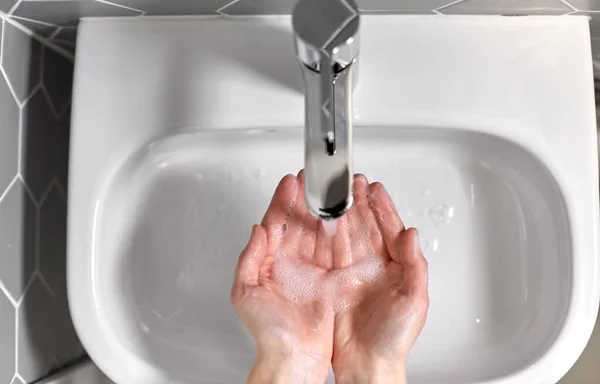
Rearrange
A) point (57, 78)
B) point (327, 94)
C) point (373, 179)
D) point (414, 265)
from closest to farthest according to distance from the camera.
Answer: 1. point (327, 94)
2. point (414, 265)
3. point (373, 179)
4. point (57, 78)

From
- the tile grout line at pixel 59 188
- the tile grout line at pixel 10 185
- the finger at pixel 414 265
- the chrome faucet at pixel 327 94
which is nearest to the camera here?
the chrome faucet at pixel 327 94

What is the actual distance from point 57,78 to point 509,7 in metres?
0.56

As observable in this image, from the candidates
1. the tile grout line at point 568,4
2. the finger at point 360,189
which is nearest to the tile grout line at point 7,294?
the finger at point 360,189

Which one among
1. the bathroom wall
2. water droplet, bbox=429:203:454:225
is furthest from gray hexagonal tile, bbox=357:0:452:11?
water droplet, bbox=429:203:454:225

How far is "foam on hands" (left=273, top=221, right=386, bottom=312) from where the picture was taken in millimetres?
647

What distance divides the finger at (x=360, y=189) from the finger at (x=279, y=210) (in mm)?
63

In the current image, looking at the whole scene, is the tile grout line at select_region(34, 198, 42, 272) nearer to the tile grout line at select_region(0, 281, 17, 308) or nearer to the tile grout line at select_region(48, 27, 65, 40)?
the tile grout line at select_region(0, 281, 17, 308)

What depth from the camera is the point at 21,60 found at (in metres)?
0.71

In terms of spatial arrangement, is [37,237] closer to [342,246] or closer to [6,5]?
[6,5]

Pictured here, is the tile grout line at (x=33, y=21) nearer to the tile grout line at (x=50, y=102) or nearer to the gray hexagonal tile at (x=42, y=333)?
the tile grout line at (x=50, y=102)

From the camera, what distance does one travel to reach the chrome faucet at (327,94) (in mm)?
458

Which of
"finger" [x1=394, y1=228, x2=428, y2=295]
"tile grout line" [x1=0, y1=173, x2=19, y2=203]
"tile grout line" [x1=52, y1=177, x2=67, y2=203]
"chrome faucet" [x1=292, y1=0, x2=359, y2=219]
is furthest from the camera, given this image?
"tile grout line" [x1=52, y1=177, x2=67, y2=203]

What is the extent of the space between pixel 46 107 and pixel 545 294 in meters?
0.65

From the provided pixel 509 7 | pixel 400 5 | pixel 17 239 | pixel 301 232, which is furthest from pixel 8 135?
pixel 509 7
